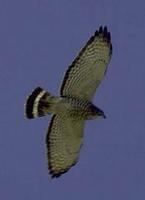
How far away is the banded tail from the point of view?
798 cm

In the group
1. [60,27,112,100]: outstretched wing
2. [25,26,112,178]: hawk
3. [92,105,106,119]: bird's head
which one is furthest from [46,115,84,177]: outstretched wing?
[60,27,112,100]: outstretched wing

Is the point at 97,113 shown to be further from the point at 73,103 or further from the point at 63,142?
the point at 63,142

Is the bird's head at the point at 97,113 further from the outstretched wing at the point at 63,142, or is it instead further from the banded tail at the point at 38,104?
the banded tail at the point at 38,104

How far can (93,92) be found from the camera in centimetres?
820

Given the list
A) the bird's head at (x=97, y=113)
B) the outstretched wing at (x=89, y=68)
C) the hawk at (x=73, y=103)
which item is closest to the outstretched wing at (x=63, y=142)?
the hawk at (x=73, y=103)

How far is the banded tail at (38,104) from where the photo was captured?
798cm

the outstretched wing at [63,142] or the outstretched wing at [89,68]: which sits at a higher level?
the outstretched wing at [89,68]

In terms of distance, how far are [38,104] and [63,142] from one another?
76 centimetres

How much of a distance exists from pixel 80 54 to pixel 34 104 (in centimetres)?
→ 91

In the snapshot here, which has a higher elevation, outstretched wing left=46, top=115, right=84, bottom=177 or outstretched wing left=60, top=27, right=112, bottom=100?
outstretched wing left=60, top=27, right=112, bottom=100

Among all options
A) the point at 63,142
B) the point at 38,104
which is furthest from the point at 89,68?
the point at 63,142

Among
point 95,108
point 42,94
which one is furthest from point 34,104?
point 95,108

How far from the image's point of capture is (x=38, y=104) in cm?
800

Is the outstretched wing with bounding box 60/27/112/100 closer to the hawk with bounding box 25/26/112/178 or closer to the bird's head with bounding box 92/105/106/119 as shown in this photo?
the hawk with bounding box 25/26/112/178
